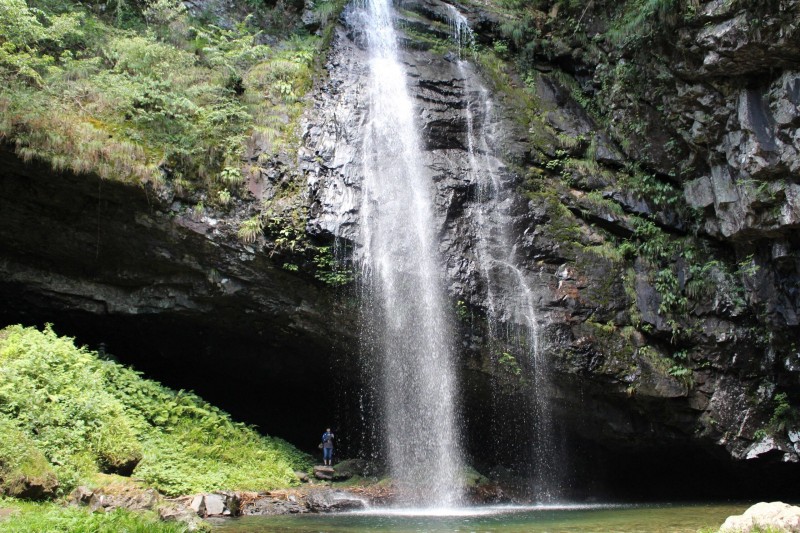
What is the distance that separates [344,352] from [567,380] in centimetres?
518

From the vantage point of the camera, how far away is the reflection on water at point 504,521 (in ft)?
28.4

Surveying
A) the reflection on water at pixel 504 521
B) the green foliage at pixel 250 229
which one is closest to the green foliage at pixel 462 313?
the reflection on water at pixel 504 521

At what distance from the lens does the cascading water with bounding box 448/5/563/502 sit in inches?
525

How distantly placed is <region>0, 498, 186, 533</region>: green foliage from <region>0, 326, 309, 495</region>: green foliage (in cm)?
164

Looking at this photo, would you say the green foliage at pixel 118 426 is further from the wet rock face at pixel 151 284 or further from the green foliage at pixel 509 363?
the green foliage at pixel 509 363

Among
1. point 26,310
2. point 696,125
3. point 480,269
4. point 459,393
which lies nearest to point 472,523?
point 459,393

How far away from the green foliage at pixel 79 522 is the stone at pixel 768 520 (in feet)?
20.6

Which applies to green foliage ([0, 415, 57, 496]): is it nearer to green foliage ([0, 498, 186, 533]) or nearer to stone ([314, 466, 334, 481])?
green foliage ([0, 498, 186, 533])

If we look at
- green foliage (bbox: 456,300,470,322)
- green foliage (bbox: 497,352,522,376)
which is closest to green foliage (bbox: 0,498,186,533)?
green foliage (bbox: 456,300,470,322)

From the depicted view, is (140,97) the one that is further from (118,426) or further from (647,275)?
(647,275)

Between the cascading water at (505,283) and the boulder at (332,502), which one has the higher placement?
the cascading water at (505,283)

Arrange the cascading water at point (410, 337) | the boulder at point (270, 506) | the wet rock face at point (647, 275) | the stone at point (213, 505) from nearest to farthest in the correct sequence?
the stone at point (213, 505) → the boulder at point (270, 506) → the wet rock face at point (647, 275) → the cascading water at point (410, 337)

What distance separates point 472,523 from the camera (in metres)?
9.49

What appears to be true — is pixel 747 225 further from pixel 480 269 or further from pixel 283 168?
pixel 283 168
